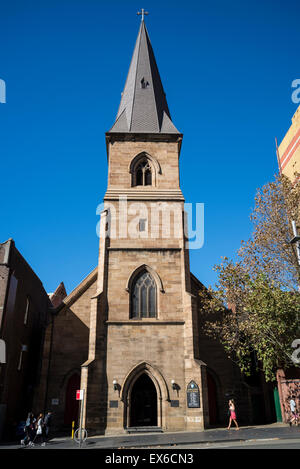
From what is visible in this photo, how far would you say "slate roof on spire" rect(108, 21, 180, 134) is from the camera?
29.5 meters

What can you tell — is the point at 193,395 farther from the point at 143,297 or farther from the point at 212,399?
the point at 143,297

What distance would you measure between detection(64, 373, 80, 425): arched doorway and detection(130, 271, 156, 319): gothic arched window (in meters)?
5.68

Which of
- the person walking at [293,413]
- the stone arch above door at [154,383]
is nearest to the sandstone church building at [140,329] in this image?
the stone arch above door at [154,383]

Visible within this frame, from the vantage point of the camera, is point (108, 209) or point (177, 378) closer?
point (177, 378)

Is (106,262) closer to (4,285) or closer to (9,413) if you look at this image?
(4,285)

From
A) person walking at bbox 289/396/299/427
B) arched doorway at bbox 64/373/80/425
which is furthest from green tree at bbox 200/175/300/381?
arched doorway at bbox 64/373/80/425

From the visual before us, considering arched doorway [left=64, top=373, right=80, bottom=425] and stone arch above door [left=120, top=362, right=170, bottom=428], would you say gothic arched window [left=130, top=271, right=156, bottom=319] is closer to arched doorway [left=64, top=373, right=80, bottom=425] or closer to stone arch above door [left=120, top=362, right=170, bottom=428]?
stone arch above door [left=120, top=362, right=170, bottom=428]

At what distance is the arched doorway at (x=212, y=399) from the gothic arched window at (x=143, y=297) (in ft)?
19.0

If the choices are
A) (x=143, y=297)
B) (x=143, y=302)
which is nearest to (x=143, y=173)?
(x=143, y=297)

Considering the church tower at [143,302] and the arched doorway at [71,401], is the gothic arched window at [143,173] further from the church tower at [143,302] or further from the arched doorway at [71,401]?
the arched doorway at [71,401]

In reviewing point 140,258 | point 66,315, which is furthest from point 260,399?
point 66,315

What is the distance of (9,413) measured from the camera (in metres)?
22.0
